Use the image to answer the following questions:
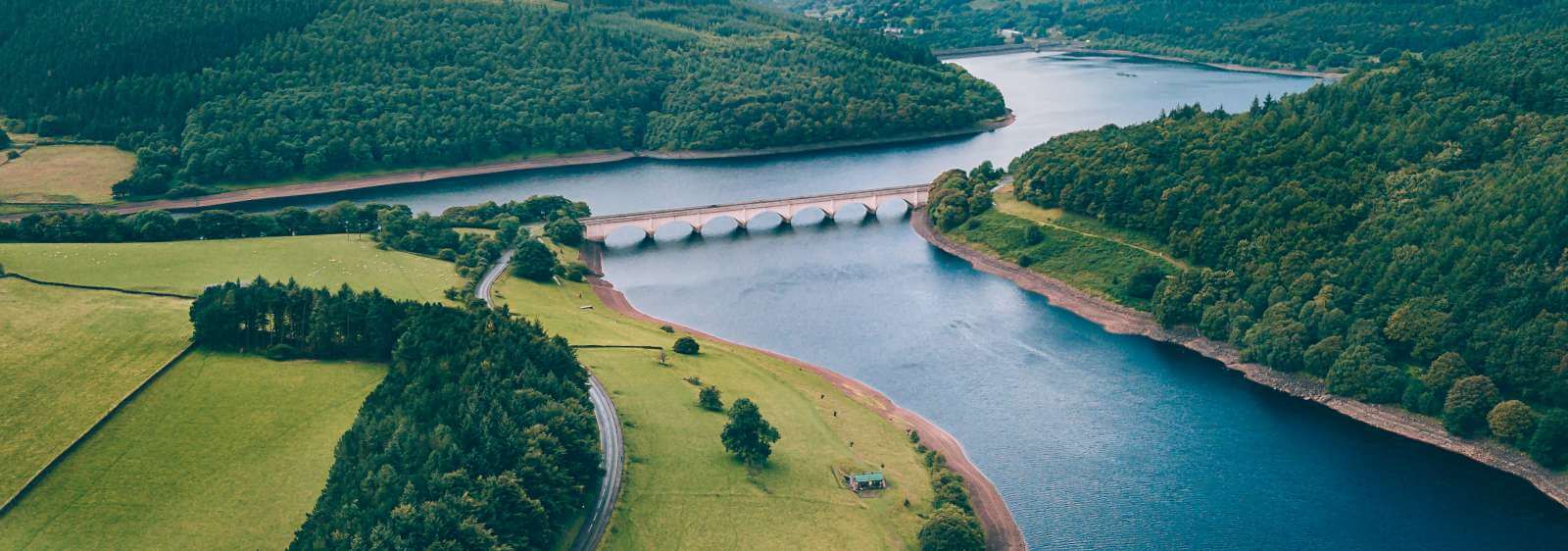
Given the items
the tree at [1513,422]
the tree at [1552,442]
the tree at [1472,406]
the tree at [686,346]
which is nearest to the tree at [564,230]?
the tree at [686,346]

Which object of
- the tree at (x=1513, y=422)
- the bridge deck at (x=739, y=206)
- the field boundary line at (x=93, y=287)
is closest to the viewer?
the tree at (x=1513, y=422)

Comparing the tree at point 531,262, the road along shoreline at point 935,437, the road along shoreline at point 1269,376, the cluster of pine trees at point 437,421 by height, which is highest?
the cluster of pine trees at point 437,421

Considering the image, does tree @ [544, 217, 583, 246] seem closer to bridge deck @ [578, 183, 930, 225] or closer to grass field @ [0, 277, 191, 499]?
bridge deck @ [578, 183, 930, 225]

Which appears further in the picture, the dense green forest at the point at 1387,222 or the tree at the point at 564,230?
the tree at the point at 564,230

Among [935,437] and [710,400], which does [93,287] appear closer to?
[710,400]

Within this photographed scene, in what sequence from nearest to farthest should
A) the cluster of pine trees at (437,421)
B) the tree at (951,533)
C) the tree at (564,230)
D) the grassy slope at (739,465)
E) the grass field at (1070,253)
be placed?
1. the cluster of pine trees at (437,421)
2. the tree at (951,533)
3. the grassy slope at (739,465)
4. the grass field at (1070,253)
5. the tree at (564,230)

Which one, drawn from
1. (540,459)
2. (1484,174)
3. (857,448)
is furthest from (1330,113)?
(540,459)

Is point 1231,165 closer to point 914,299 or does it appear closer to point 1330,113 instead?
point 1330,113

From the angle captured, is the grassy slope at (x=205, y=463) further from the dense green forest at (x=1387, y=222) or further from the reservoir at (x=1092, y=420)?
the dense green forest at (x=1387, y=222)
